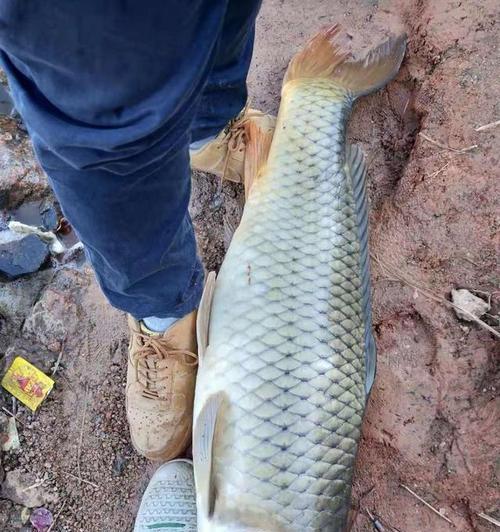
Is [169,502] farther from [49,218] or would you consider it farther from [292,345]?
[49,218]

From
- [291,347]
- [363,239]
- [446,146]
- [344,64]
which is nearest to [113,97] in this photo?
[291,347]

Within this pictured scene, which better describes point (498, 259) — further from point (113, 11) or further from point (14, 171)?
point (14, 171)

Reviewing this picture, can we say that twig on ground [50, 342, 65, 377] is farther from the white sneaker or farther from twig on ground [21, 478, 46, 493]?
the white sneaker

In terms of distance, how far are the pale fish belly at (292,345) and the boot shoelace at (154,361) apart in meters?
0.19

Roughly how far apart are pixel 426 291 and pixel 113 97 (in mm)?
1627

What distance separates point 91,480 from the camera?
2250mm

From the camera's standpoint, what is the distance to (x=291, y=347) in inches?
74.3

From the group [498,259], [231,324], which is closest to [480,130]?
[498,259]

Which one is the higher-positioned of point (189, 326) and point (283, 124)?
point (283, 124)

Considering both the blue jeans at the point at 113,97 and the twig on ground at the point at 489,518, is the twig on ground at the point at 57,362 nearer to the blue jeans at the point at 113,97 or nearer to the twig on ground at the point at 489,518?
the blue jeans at the point at 113,97

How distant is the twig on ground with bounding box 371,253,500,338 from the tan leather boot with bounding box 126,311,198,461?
2.65 ft

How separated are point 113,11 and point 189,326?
4.30ft

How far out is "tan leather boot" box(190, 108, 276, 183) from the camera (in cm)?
234

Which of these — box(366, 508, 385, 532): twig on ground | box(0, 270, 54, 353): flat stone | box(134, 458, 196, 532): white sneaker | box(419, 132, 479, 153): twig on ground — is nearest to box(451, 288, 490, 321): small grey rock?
box(419, 132, 479, 153): twig on ground
